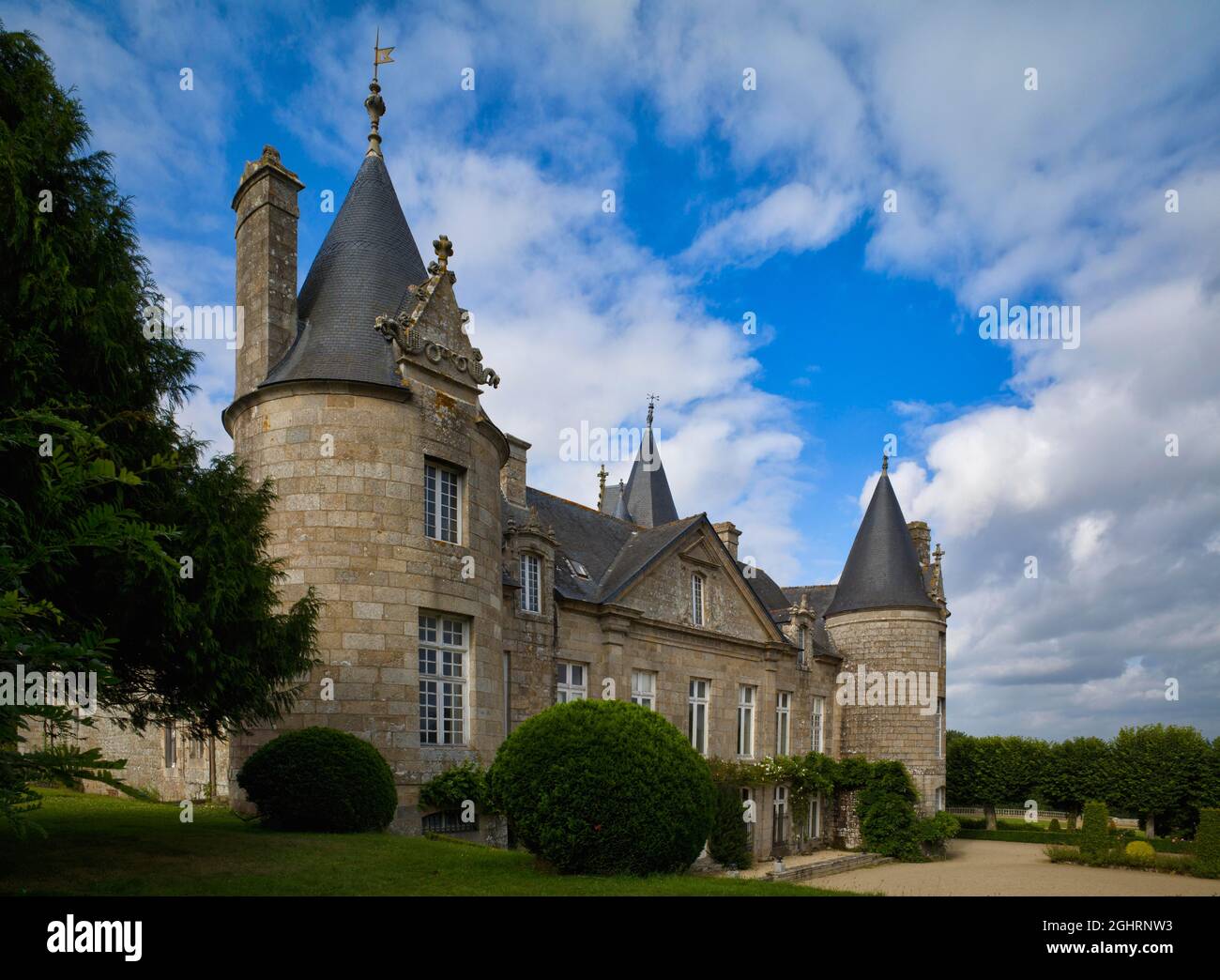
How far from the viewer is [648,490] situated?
38.7 meters

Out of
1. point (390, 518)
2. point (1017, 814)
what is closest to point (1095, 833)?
point (1017, 814)

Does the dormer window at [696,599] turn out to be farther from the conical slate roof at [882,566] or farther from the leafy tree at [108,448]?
the leafy tree at [108,448]

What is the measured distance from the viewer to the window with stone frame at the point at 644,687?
2273cm

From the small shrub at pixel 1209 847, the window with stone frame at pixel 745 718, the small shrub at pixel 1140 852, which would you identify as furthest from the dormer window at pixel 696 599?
the small shrub at pixel 1140 852

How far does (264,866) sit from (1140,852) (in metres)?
27.5

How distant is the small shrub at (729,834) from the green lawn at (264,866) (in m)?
11.0

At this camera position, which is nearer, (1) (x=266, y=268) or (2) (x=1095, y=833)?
(1) (x=266, y=268)

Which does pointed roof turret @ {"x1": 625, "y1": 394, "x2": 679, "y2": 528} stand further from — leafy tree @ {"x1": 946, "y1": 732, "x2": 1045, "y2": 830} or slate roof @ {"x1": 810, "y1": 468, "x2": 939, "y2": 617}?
leafy tree @ {"x1": 946, "y1": 732, "x2": 1045, "y2": 830}

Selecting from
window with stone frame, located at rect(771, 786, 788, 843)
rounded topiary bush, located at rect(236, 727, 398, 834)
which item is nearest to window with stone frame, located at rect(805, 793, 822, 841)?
window with stone frame, located at rect(771, 786, 788, 843)

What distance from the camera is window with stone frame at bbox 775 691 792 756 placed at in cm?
2912

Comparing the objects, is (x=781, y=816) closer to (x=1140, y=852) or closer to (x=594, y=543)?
(x=594, y=543)
